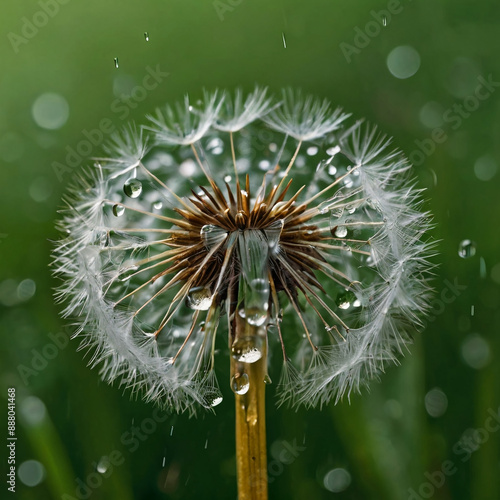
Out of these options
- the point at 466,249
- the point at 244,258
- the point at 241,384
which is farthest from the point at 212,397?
the point at 466,249

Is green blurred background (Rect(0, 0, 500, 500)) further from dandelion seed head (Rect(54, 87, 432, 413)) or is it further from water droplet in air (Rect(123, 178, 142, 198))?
water droplet in air (Rect(123, 178, 142, 198))

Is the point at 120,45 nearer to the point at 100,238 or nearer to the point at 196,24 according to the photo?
the point at 196,24

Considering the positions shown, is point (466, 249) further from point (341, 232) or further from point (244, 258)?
Result: point (244, 258)

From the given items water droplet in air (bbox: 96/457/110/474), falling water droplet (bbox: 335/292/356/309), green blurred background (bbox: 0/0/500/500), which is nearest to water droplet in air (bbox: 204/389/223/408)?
falling water droplet (bbox: 335/292/356/309)

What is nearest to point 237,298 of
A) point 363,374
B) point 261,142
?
point 363,374

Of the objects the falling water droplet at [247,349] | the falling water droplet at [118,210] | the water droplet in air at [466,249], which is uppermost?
the falling water droplet at [118,210]

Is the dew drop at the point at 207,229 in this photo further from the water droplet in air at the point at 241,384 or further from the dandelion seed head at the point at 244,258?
the water droplet in air at the point at 241,384

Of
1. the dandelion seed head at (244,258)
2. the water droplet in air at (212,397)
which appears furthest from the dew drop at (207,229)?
the water droplet in air at (212,397)
